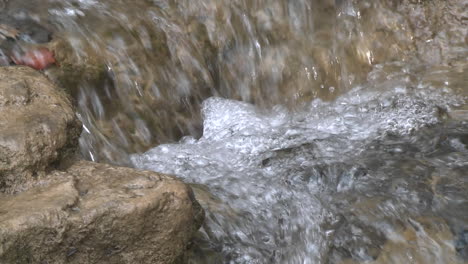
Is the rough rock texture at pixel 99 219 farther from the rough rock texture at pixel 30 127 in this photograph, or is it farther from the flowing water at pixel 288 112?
the flowing water at pixel 288 112

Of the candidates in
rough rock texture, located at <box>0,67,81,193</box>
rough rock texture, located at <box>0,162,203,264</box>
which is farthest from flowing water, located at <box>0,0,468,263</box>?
rough rock texture, located at <box>0,67,81,193</box>

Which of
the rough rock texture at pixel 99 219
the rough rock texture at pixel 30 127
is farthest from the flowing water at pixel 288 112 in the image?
the rough rock texture at pixel 30 127

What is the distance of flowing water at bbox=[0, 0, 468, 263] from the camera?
3.11 meters

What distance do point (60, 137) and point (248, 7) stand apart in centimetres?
254

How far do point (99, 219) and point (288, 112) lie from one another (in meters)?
2.48

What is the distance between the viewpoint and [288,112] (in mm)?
4629

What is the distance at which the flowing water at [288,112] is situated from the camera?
10.2ft

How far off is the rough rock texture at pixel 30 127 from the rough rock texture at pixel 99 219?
0.08 metres

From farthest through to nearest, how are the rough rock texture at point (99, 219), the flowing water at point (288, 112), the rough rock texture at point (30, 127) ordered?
1. the flowing water at point (288, 112)
2. the rough rock texture at point (30, 127)
3. the rough rock texture at point (99, 219)

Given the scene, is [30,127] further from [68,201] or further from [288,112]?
[288,112]

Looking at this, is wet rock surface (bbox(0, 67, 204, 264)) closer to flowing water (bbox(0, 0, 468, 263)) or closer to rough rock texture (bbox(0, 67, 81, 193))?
rough rock texture (bbox(0, 67, 81, 193))

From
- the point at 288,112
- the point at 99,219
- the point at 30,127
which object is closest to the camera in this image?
the point at 99,219

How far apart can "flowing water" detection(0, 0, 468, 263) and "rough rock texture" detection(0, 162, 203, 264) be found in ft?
1.04

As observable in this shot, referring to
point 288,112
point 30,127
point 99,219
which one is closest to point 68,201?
point 99,219
